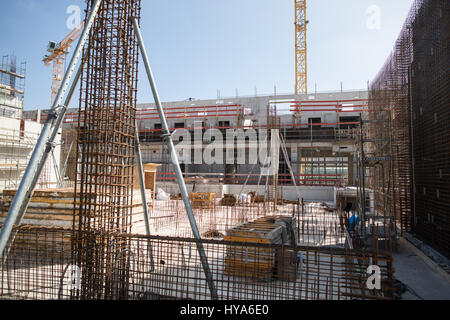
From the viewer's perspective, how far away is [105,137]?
→ 4953 mm

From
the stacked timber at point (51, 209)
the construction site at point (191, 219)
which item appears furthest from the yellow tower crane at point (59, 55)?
the stacked timber at point (51, 209)

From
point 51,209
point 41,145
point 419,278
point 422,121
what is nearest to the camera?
point 41,145

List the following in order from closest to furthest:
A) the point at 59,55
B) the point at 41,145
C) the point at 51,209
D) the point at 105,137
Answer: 1. the point at 41,145
2. the point at 105,137
3. the point at 51,209
4. the point at 59,55


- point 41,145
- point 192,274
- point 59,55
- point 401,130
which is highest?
point 59,55

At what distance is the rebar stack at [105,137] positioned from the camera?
4.67 m

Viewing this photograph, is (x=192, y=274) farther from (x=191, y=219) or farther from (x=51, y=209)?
(x=51, y=209)

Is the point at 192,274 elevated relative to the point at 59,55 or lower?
lower

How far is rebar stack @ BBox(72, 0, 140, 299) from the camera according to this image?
4.67 meters

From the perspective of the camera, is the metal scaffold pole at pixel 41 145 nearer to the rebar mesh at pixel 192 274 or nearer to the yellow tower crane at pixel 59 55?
the rebar mesh at pixel 192 274

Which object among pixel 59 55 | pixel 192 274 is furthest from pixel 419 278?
pixel 59 55

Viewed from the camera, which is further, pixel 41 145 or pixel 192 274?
pixel 192 274

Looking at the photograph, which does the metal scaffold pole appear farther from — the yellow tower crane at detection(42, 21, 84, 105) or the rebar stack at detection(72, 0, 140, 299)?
the yellow tower crane at detection(42, 21, 84, 105)
